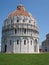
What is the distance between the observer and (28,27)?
69125 mm

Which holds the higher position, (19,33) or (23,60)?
(19,33)

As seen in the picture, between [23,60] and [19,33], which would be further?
[19,33]

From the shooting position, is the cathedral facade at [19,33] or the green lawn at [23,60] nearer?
the green lawn at [23,60]

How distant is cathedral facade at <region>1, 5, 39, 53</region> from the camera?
68062 millimetres

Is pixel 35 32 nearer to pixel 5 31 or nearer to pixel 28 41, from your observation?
pixel 28 41

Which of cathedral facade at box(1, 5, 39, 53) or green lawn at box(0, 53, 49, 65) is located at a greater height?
cathedral facade at box(1, 5, 39, 53)

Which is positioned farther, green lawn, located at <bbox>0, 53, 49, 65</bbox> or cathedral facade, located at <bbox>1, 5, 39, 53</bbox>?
cathedral facade, located at <bbox>1, 5, 39, 53</bbox>

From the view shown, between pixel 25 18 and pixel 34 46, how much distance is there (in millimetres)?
11492

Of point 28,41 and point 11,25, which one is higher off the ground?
point 11,25

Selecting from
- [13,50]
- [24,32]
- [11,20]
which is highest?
[11,20]

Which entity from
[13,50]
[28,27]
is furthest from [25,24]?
[13,50]

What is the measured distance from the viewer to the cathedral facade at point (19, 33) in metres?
68.1

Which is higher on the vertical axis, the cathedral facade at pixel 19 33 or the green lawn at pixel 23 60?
the cathedral facade at pixel 19 33

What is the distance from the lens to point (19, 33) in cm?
6812
